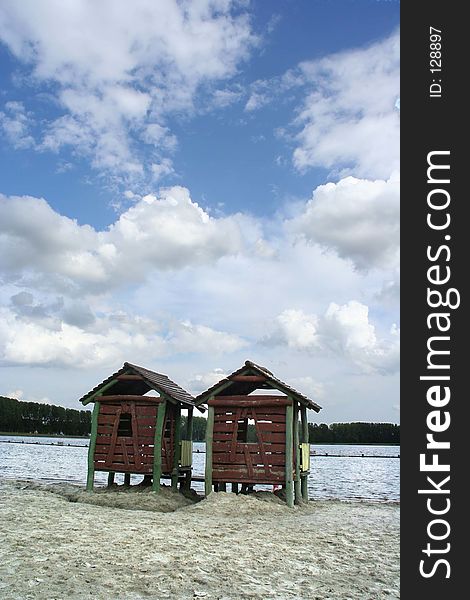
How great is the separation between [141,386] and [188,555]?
14.3 metres

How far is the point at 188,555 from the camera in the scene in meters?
10.2

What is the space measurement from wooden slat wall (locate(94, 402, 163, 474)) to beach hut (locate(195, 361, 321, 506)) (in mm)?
2105

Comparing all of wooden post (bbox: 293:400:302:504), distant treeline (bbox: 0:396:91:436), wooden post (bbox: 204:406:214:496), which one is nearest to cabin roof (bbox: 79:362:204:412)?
wooden post (bbox: 204:406:214:496)

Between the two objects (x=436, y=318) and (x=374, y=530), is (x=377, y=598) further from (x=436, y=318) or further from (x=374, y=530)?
(x=374, y=530)

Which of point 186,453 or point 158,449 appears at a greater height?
point 158,449

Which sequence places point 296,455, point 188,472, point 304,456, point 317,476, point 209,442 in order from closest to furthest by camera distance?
1. point 209,442
2. point 296,455
3. point 304,456
4. point 188,472
5. point 317,476

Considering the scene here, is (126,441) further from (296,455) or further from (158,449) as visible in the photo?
(296,455)

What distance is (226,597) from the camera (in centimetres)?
799

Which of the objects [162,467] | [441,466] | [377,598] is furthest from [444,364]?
[162,467]

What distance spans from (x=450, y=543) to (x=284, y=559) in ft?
14.7

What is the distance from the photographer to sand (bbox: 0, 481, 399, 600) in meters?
8.23

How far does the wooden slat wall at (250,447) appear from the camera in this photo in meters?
19.2

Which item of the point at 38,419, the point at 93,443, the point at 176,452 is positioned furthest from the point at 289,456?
the point at 38,419

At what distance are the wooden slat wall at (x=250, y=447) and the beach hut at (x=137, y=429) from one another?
2.08 metres
